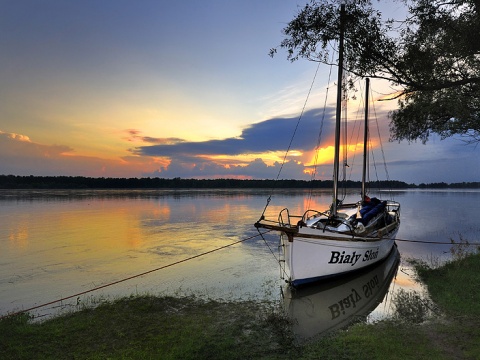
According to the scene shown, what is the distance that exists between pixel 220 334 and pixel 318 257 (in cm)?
582

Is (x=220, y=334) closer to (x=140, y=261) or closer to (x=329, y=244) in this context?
(x=329, y=244)

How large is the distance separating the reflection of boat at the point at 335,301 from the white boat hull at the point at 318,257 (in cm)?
49

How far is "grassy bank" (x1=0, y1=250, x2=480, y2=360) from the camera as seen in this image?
6.96 meters

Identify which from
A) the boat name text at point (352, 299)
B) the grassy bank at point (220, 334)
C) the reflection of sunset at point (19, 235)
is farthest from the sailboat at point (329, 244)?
the reflection of sunset at point (19, 235)

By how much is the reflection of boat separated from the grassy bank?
0.81 meters

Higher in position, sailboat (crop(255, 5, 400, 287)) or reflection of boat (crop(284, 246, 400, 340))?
sailboat (crop(255, 5, 400, 287))

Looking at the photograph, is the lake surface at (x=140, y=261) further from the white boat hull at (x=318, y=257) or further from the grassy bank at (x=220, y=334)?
the grassy bank at (x=220, y=334)

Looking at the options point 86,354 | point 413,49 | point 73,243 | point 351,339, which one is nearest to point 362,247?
point 351,339

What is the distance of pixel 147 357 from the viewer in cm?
683

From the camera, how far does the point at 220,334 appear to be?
26.6 ft

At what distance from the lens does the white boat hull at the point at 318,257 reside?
12352 millimetres

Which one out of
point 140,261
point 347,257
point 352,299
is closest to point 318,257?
point 347,257

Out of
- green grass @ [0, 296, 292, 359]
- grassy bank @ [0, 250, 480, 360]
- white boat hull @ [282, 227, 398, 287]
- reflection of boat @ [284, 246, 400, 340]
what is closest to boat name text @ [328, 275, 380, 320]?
reflection of boat @ [284, 246, 400, 340]

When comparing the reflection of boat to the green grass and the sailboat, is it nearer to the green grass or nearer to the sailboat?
the sailboat
